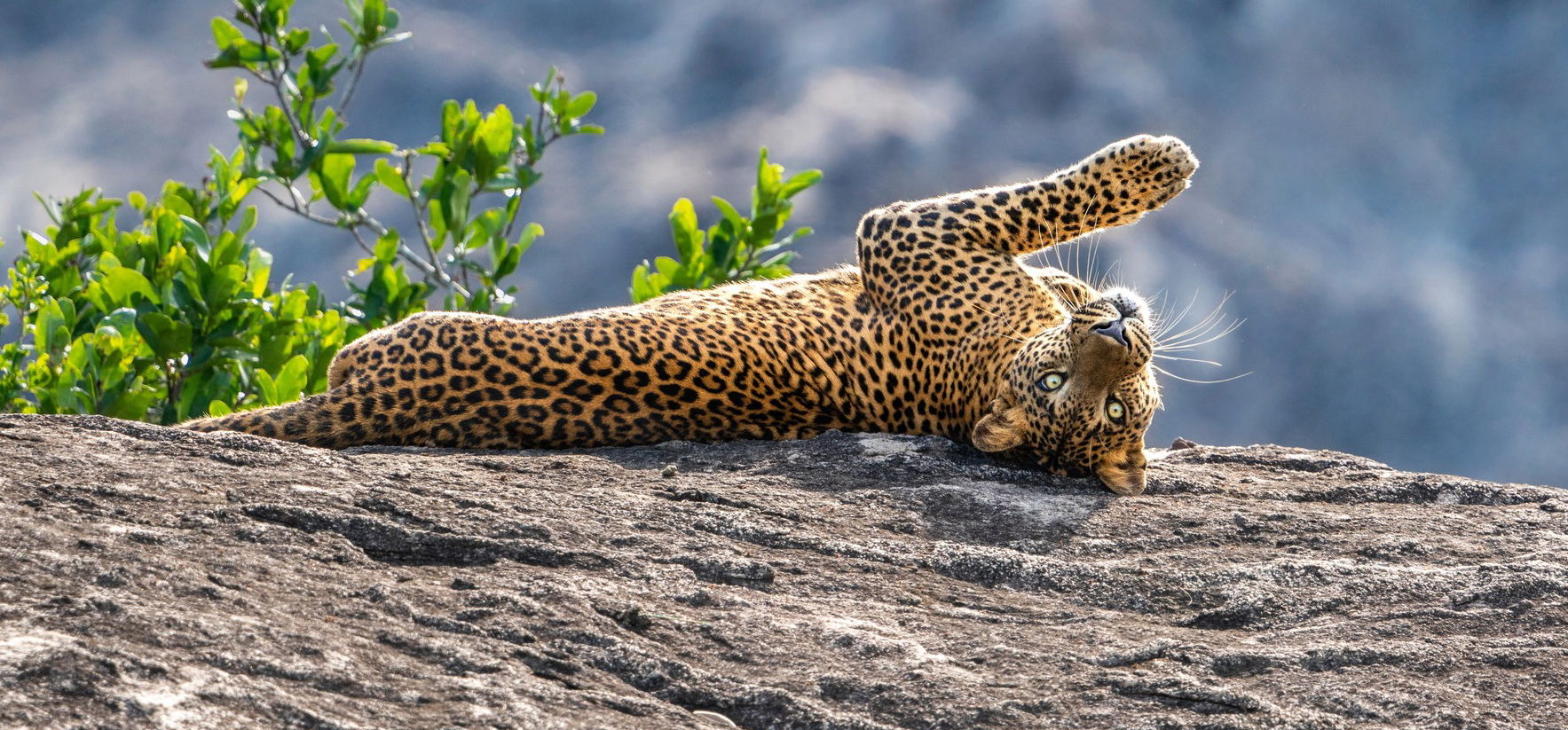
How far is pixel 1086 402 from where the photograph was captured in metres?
7.12

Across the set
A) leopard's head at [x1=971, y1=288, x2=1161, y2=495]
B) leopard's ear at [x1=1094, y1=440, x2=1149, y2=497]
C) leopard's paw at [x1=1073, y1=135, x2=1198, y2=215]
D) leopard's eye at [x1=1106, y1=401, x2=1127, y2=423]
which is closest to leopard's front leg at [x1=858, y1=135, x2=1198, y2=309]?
leopard's paw at [x1=1073, y1=135, x2=1198, y2=215]

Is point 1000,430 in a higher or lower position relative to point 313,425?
higher

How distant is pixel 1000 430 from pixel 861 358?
3.40 feet

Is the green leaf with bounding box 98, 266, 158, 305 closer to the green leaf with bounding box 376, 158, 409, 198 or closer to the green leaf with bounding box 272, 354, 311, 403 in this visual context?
the green leaf with bounding box 272, 354, 311, 403

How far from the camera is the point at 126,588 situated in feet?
14.0

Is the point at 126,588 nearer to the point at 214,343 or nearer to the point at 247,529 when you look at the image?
the point at 247,529

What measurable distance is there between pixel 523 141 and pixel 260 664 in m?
7.16

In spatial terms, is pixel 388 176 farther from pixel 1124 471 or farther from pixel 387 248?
pixel 1124 471

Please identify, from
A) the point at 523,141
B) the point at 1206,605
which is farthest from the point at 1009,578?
the point at 523,141

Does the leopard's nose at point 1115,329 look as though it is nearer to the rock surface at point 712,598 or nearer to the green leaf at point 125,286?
the rock surface at point 712,598

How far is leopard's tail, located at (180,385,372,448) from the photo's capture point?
6.99 meters

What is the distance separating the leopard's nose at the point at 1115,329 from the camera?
680cm

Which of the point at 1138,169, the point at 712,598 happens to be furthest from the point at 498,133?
the point at 712,598

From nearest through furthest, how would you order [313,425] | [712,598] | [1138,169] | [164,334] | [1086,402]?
[712,598], [313,425], [1086,402], [164,334], [1138,169]
